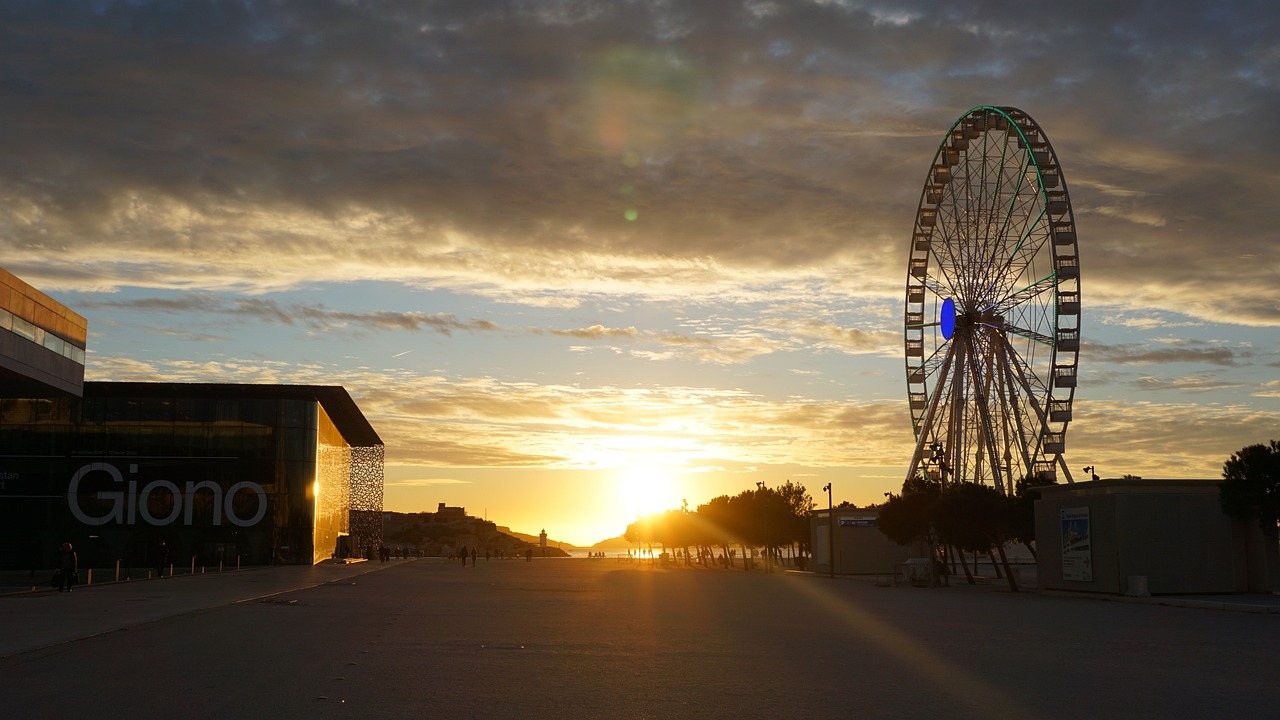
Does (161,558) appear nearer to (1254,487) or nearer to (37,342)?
(37,342)

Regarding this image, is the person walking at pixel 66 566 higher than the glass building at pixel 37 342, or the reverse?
the glass building at pixel 37 342

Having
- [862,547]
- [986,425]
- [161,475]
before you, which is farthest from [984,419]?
[161,475]

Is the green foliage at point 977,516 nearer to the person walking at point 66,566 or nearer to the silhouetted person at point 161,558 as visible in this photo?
the person walking at point 66,566

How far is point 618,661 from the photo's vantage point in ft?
56.5

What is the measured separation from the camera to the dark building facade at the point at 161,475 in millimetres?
75000

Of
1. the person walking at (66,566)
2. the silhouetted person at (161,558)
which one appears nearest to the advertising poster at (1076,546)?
the person walking at (66,566)

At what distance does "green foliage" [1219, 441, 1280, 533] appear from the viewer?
38906mm

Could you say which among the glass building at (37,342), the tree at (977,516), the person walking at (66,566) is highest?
the glass building at (37,342)

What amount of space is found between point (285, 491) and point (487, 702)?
232 feet

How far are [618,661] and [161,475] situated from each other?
6737cm

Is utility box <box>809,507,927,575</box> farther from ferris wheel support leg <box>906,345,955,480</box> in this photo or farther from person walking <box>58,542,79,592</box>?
person walking <box>58,542,79,592</box>

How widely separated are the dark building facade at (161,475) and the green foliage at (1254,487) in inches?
2309

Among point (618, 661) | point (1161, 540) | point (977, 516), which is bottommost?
point (618, 661)

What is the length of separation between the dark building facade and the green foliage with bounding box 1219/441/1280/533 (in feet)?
192
